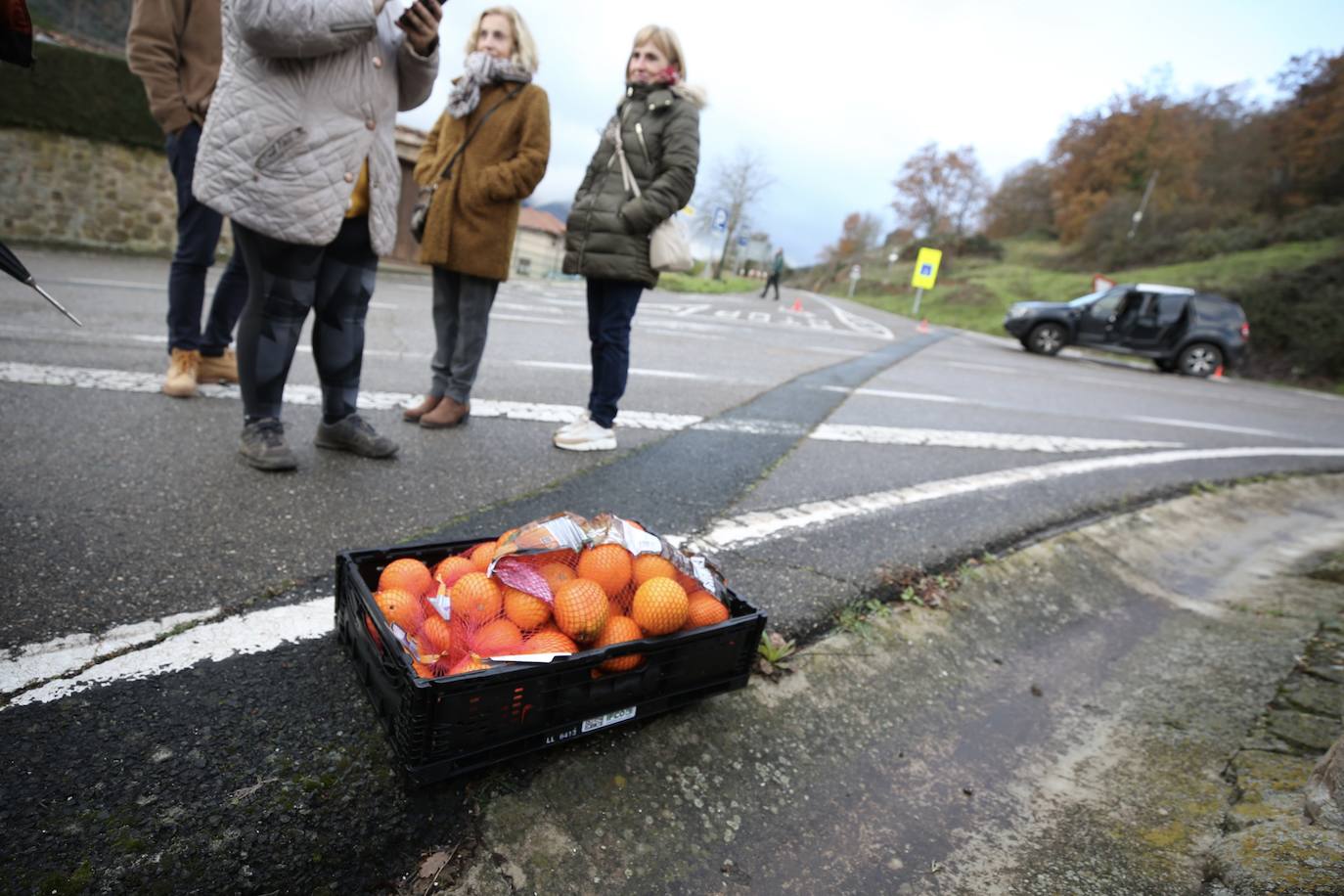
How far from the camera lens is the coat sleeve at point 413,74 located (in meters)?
2.74

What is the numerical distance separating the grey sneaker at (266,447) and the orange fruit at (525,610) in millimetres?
1739

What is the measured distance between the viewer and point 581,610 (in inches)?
61.3

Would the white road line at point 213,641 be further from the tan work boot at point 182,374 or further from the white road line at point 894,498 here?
the tan work boot at point 182,374

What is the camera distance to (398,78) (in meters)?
2.86

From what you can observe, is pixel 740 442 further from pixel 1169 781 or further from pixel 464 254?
pixel 1169 781

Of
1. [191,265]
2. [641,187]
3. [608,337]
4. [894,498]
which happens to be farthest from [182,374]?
[894,498]

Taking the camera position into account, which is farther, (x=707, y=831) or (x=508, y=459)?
(x=508, y=459)

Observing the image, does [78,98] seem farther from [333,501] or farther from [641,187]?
[333,501]

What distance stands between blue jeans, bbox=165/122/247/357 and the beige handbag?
2070 millimetres

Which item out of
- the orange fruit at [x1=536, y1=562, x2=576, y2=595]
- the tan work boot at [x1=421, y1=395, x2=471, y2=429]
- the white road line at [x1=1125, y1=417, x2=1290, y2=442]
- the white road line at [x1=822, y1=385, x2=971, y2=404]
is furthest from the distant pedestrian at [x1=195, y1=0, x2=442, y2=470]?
the white road line at [x1=1125, y1=417, x2=1290, y2=442]

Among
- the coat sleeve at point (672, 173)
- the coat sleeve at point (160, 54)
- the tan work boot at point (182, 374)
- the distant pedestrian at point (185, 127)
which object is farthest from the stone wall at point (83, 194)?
the coat sleeve at point (672, 173)

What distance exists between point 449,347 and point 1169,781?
12.1 ft

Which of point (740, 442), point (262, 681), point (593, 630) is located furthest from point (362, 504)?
point (740, 442)

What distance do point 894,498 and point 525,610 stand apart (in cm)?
265
